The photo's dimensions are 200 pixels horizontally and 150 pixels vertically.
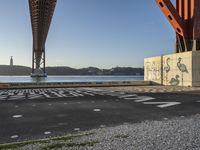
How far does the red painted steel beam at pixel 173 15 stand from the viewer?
36188mm

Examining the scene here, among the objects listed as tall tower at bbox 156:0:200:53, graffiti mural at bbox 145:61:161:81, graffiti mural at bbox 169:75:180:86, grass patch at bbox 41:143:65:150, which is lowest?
grass patch at bbox 41:143:65:150

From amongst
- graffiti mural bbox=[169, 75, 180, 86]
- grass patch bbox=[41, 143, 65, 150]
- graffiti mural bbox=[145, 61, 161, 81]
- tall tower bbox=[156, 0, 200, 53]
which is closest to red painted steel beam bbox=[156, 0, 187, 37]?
tall tower bbox=[156, 0, 200, 53]

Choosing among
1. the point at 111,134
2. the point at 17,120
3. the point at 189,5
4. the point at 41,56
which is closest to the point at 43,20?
the point at 189,5

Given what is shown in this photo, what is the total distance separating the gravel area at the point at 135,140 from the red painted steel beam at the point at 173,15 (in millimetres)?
32102

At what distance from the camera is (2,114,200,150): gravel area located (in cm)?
543

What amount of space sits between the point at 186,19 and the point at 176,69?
26.5 feet

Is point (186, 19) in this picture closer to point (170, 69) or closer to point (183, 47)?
point (183, 47)

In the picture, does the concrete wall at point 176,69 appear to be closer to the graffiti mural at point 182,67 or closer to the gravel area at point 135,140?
the graffiti mural at point 182,67

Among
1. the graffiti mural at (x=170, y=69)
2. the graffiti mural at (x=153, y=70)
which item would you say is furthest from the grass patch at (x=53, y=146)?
the graffiti mural at (x=153, y=70)

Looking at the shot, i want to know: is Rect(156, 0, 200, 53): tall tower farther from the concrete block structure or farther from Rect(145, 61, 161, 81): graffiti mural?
Rect(145, 61, 161, 81): graffiti mural

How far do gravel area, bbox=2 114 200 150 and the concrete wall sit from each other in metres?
28.8

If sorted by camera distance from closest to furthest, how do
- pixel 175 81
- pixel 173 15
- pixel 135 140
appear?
pixel 135 140, pixel 173 15, pixel 175 81

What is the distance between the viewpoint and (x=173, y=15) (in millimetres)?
36531

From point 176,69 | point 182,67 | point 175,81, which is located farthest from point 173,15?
Result: point 175,81
